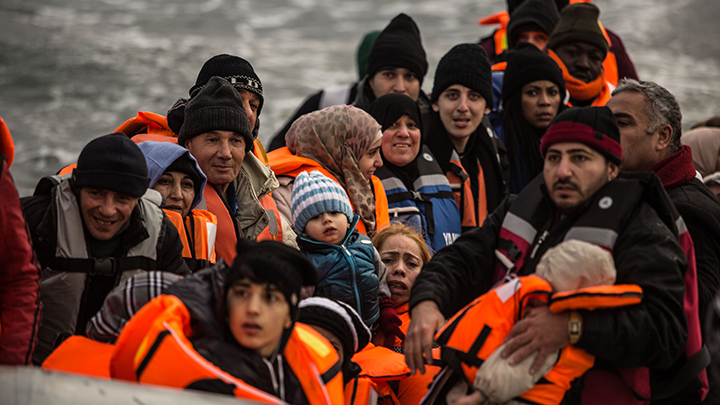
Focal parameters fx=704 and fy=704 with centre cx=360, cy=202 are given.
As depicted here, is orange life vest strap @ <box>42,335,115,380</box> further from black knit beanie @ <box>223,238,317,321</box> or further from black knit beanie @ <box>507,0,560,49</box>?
black knit beanie @ <box>507,0,560,49</box>

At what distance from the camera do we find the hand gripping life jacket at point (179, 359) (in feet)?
7.30

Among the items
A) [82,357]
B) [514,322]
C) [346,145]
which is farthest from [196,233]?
[514,322]

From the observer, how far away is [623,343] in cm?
253

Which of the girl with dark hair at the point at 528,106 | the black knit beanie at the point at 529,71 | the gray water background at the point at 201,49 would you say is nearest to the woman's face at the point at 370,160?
the girl with dark hair at the point at 528,106

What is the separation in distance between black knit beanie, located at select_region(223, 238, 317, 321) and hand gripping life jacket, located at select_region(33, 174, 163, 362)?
69 cm

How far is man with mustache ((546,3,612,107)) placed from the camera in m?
5.96

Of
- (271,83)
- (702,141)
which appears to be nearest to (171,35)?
(271,83)

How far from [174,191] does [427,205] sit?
5.73ft

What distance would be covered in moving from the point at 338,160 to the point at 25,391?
2.40 metres

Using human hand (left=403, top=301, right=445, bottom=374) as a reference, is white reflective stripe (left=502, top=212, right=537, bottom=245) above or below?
above

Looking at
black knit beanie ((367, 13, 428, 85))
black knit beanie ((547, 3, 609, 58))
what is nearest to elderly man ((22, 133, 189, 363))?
black knit beanie ((367, 13, 428, 85))

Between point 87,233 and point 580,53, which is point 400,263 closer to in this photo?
point 87,233

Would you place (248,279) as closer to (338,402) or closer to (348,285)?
(338,402)

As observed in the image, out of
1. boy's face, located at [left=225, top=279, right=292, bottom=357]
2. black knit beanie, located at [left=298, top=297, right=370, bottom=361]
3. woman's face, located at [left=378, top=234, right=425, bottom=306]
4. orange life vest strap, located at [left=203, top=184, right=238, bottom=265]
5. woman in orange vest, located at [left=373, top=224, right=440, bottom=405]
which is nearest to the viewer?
boy's face, located at [left=225, top=279, right=292, bottom=357]
